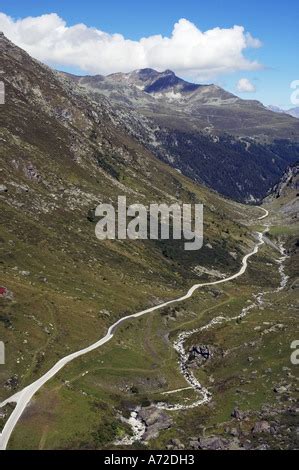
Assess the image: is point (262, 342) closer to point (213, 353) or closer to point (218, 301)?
point (213, 353)

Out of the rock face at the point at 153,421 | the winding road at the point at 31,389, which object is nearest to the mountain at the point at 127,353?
the rock face at the point at 153,421

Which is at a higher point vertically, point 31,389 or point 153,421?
point 31,389

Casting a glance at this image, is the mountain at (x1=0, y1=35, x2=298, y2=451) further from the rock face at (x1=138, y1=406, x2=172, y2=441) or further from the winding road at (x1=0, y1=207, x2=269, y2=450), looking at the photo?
the winding road at (x1=0, y1=207, x2=269, y2=450)

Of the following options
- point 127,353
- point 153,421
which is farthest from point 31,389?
point 127,353

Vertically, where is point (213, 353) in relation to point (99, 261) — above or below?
below

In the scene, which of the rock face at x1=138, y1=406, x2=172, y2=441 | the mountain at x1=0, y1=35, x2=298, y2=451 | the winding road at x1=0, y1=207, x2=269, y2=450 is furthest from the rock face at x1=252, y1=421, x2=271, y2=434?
the winding road at x1=0, y1=207, x2=269, y2=450

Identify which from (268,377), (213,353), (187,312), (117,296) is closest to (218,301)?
(187,312)

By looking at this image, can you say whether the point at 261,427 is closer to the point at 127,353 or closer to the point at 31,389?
the point at 31,389

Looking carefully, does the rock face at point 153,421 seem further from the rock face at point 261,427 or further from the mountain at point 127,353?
the rock face at point 261,427
